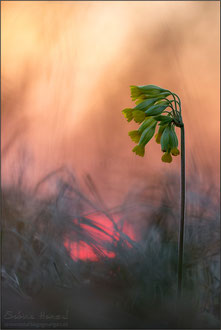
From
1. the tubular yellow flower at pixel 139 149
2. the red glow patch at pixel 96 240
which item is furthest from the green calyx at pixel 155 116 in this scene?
the red glow patch at pixel 96 240

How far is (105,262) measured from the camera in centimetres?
207

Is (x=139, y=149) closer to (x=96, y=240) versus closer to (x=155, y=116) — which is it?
(x=155, y=116)

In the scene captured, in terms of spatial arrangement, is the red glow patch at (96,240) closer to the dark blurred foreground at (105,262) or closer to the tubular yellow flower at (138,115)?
the dark blurred foreground at (105,262)

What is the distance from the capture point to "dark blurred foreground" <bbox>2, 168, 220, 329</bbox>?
1.62 m

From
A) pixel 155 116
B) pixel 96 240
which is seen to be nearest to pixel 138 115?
pixel 155 116

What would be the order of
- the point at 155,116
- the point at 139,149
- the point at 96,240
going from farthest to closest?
the point at 96,240
the point at 139,149
the point at 155,116

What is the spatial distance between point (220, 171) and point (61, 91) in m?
1.61

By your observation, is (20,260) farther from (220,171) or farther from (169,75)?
(169,75)

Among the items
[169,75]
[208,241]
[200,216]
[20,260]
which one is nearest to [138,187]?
[200,216]

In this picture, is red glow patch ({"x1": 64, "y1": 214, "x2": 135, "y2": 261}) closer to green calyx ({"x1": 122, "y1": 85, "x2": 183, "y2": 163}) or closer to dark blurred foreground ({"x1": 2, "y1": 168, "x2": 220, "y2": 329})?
dark blurred foreground ({"x1": 2, "y1": 168, "x2": 220, "y2": 329})

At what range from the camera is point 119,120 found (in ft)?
11.8

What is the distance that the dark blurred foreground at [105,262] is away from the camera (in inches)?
63.6

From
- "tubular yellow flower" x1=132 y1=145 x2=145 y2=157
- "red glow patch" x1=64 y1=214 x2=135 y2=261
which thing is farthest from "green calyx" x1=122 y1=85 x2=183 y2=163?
"red glow patch" x1=64 y1=214 x2=135 y2=261

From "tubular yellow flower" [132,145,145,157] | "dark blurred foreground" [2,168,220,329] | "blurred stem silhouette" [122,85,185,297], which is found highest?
"blurred stem silhouette" [122,85,185,297]
